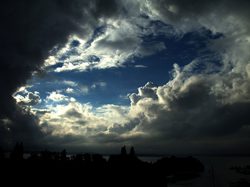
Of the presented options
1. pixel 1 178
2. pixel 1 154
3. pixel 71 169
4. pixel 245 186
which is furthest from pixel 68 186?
pixel 245 186

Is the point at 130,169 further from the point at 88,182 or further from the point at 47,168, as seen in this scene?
the point at 47,168

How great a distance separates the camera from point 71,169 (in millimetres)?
60844

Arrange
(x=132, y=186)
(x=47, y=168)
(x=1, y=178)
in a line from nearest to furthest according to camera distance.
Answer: (x=1, y=178) < (x=47, y=168) < (x=132, y=186)

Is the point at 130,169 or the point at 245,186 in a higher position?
the point at 130,169

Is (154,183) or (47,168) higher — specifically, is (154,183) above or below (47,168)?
below

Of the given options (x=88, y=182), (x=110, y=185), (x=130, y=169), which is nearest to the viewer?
(x=88, y=182)

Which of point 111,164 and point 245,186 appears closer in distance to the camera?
point 111,164

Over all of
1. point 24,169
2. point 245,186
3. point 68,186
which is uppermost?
point 24,169

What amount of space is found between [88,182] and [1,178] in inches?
782

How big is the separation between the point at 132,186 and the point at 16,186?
3521 cm

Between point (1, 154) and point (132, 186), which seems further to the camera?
point (132, 186)

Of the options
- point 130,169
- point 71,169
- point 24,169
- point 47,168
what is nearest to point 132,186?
point 130,169

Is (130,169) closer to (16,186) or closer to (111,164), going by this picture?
(111,164)

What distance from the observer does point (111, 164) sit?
78.7 m
